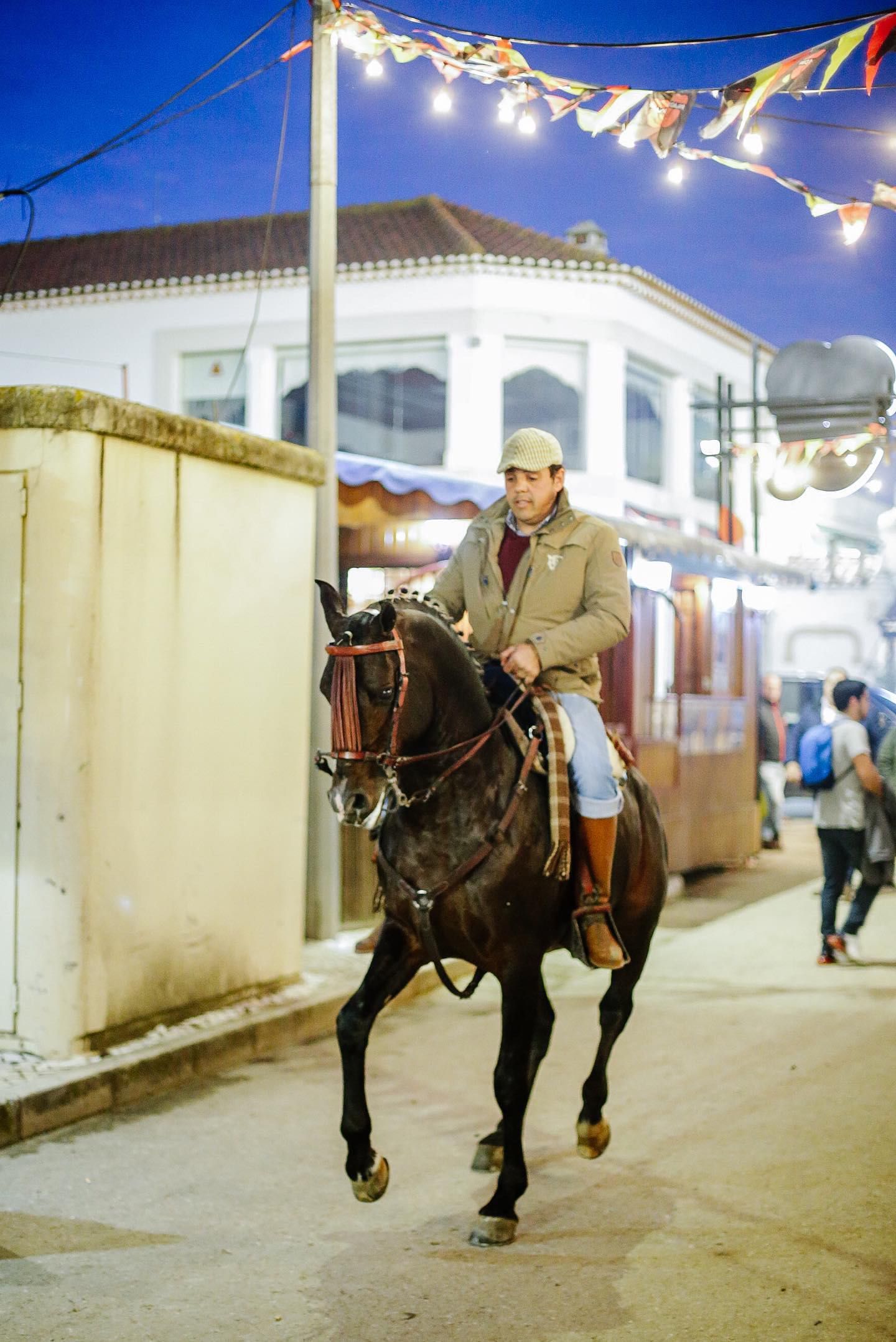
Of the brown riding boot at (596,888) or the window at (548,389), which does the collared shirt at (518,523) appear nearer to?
the brown riding boot at (596,888)

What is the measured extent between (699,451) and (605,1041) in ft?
Result: 89.7

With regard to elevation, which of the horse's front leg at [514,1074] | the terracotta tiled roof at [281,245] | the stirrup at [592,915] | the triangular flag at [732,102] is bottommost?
the horse's front leg at [514,1074]

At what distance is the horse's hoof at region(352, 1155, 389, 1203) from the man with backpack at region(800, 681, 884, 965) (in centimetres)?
622

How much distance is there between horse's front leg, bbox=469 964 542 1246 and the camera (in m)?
4.79

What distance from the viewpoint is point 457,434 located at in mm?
26922

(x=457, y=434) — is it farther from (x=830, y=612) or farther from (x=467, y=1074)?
(x=467, y=1074)

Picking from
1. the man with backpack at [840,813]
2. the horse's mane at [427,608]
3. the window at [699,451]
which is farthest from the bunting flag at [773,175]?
the window at [699,451]

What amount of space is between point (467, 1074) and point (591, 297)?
22764mm

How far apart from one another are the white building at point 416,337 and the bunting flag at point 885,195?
56.5 ft

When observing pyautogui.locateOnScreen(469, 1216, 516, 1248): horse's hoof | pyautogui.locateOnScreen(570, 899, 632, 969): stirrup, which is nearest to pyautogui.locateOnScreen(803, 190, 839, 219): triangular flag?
pyautogui.locateOnScreen(570, 899, 632, 969): stirrup

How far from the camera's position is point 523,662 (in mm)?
4934

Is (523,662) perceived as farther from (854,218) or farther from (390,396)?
(390,396)

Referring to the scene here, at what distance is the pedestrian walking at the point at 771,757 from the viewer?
17125mm

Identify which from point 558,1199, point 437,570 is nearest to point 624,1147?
point 558,1199
